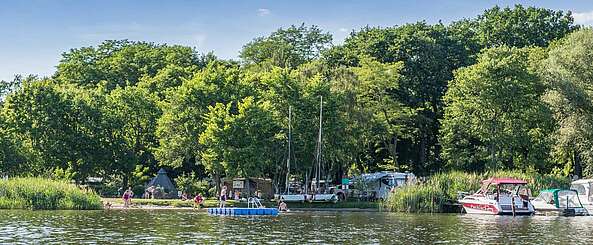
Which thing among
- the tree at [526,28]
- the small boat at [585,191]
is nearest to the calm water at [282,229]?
the small boat at [585,191]

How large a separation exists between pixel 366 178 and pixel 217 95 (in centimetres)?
1586

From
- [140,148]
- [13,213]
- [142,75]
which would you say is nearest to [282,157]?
[140,148]

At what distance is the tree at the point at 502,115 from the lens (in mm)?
76188

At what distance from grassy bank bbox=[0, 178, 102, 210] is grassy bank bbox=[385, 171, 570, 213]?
23279 millimetres

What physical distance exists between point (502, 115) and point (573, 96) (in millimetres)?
6560

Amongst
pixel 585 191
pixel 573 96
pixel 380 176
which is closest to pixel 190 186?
pixel 380 176

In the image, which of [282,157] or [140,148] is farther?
[140,148]

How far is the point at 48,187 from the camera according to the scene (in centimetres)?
5981

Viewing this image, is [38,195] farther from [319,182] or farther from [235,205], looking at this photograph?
[319,182]

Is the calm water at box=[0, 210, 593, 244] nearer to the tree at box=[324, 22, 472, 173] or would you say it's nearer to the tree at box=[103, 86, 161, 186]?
the tree at box=[103, 86, 161, 186]

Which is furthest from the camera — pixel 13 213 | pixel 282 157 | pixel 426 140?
pixel 426 140

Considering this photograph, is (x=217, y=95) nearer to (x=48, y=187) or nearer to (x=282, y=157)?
(x=282, y=157)

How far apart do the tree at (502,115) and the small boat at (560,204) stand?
13.6 metres

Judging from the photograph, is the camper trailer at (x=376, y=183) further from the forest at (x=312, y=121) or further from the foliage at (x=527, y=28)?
the foliage at (x=527, y=28)
